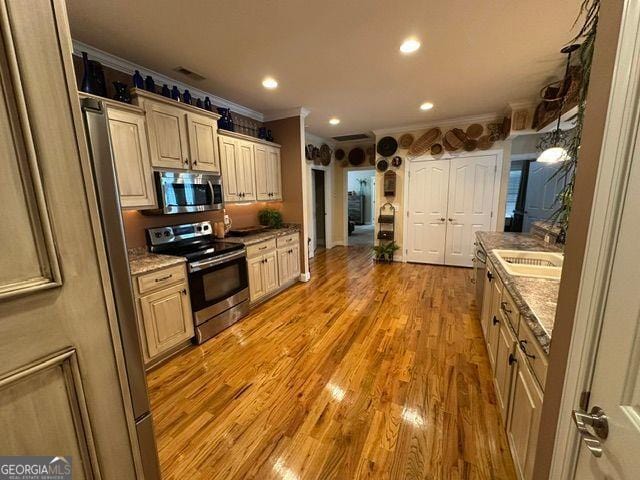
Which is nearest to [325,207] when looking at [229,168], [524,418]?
[229,168]

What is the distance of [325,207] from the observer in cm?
664

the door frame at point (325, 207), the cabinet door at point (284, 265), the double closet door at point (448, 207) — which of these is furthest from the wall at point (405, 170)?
the cabinet door at point (284, 265)

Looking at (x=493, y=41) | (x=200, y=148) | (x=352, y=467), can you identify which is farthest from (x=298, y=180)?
(x=352, y=467)

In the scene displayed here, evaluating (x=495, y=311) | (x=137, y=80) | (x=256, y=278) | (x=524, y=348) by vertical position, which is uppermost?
(x=137, y=80)

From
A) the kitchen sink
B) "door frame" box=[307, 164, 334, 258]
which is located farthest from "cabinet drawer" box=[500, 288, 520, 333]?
"door frame" box=[307, 164, 334, 258]

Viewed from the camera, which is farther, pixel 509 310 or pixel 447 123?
pixel 447 123

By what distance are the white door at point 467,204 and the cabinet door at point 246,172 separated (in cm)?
365

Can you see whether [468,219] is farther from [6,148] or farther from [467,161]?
[6,148]

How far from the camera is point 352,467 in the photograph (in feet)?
4.80

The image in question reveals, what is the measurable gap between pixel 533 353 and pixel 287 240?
3.21 m

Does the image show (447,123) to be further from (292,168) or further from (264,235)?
(264,235)

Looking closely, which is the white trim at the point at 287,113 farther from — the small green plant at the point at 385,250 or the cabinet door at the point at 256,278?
the small green plant at the point at 385,250

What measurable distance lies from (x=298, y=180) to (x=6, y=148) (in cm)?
366

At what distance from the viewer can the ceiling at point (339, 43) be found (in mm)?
1813
